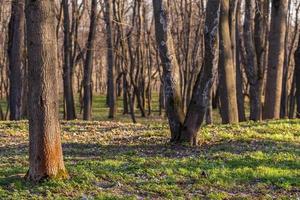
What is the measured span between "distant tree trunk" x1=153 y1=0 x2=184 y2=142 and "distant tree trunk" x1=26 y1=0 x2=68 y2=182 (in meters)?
3.80

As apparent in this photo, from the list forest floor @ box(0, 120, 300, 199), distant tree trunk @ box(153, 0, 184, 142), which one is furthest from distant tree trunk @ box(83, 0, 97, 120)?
distant tree trunk @ box(153, 0, 184, 142)

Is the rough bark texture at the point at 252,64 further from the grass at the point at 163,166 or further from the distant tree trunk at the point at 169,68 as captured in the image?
the distant tree trunk at the point at 169,68

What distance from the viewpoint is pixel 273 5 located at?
16891 millimetres

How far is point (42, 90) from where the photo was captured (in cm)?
750

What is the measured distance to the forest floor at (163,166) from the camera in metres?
7.54

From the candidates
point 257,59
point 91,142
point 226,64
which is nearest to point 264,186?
point 91,142

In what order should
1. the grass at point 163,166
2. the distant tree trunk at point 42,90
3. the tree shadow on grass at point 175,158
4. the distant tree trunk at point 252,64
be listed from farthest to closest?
1. the distant tree trunk at point 252,64
2. the tree shadow on grass at point 175,158
3. the grass at point 163,166
4. the distant tree trunk at point 42,90

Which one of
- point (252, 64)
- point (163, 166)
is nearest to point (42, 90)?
point (163, 166)

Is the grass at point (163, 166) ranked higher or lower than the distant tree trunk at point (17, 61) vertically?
lower

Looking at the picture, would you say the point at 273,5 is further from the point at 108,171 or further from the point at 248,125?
the point at 108,171

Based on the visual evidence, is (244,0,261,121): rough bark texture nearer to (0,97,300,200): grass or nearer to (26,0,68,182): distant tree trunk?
(0,97,300,200): grass

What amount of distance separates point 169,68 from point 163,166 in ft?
8.86

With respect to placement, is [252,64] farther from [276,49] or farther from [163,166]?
[163,166]

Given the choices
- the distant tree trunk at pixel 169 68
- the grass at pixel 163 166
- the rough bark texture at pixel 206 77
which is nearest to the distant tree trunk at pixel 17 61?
the grass at pixel 163 166
